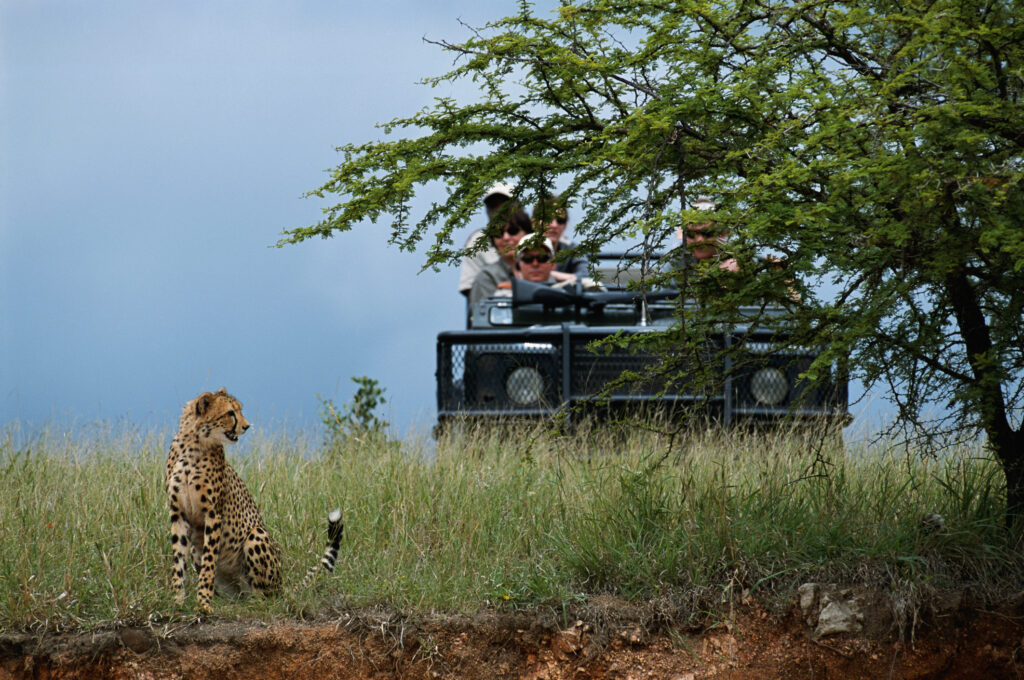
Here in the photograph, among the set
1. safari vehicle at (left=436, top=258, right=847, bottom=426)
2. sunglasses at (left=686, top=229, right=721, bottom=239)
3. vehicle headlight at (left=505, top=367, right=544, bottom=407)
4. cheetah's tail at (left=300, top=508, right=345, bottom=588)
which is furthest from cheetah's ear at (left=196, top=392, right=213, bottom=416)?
vehicle headlight at (left=505, top=367, right=544, bottom=407)

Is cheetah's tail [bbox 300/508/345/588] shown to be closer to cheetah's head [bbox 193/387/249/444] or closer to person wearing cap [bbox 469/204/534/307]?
cheetah's head [bbox 193/387/249/444]

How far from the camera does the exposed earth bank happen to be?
154 inches

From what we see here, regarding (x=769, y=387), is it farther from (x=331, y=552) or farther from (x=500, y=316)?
(x=331, y=552)

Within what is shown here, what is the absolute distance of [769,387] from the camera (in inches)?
277

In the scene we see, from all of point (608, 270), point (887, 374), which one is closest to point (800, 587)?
point (887, 374)

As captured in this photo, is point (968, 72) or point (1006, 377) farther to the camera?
point (1006, 377)

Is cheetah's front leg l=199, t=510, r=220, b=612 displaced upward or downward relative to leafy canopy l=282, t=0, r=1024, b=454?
downward

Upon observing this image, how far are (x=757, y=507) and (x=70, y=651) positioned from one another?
2.94 metres

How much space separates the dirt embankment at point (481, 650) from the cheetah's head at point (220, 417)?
859 mm

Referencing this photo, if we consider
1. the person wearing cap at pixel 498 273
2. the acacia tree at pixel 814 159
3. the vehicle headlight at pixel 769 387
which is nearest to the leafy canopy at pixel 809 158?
Answer: the acacia tree at pixel 814 159

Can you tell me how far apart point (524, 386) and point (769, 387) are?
1.73 m

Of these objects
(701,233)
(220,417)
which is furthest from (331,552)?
(701,233)

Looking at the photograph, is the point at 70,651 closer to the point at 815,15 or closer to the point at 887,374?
the point at 887,374

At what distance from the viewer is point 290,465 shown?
5996mm
